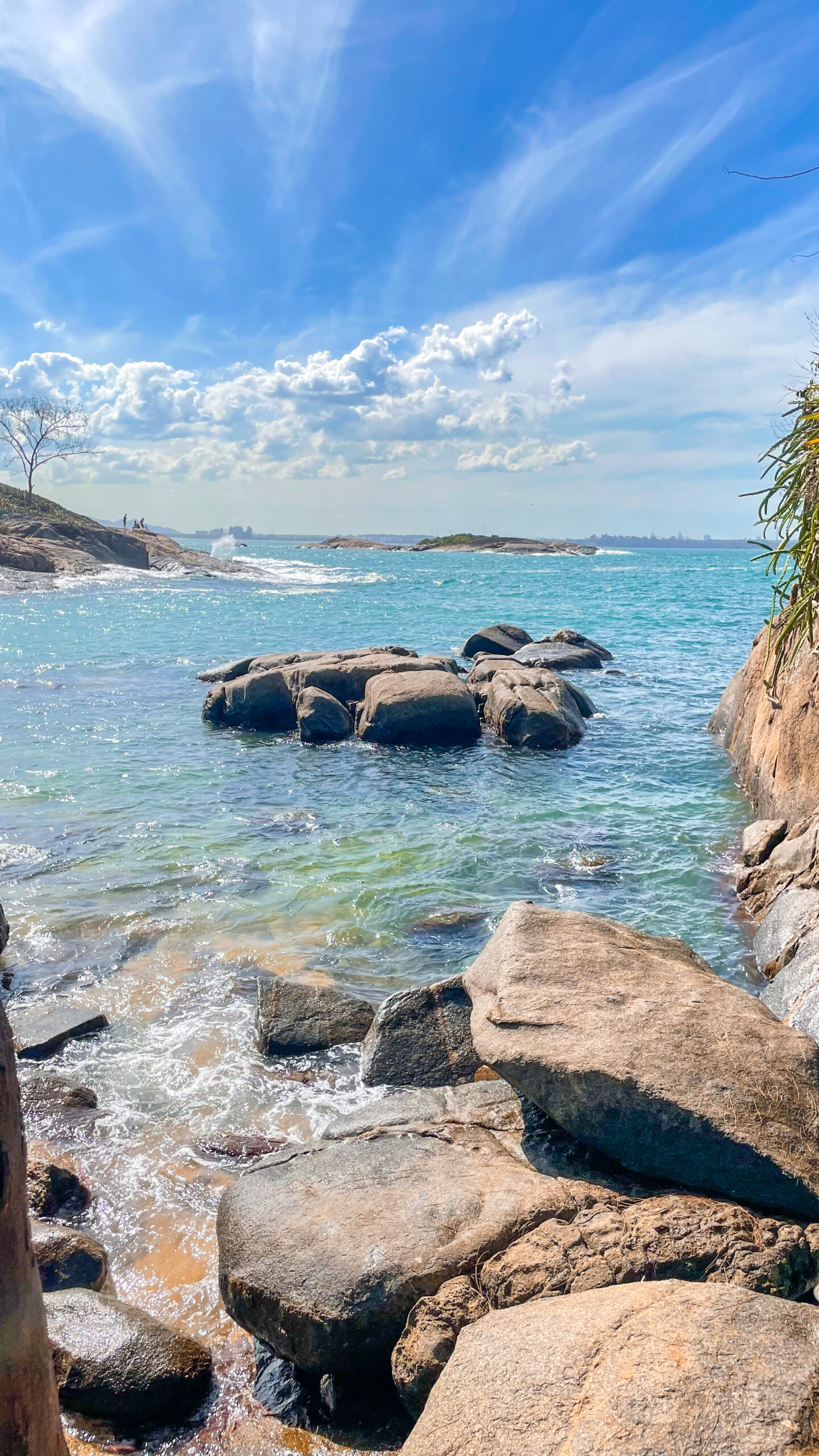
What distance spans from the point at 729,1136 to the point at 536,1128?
104 centimetres

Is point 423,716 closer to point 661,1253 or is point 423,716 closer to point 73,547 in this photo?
point 661,1253

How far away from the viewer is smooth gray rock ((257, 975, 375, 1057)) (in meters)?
6.03

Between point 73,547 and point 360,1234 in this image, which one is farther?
point 73,547

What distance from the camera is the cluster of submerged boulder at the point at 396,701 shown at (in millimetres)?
14719

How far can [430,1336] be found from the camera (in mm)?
3168

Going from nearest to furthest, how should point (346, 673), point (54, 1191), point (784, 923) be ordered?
point (54, 1191) < point (784, 923) < point (346, 673)

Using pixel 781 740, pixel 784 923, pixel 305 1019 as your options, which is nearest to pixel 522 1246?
pixel 305 1019

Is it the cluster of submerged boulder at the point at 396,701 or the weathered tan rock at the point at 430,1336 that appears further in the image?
the cluster of submerged boulder at the point at 396,701

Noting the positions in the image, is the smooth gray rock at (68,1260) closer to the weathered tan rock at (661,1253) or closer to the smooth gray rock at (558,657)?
the weathered tan rock at (661,1253)

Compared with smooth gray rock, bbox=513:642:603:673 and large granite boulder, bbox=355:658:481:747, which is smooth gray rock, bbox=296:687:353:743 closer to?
large granite boulder, bbox=355:658:481:747

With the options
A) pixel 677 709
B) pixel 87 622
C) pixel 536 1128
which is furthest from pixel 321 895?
pixel 87 622

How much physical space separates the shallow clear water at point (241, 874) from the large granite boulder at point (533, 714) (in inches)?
19.6

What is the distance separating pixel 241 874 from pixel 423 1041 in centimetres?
405

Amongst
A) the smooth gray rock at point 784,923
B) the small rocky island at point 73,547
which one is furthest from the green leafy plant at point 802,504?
the small rocky island at point 73,547
